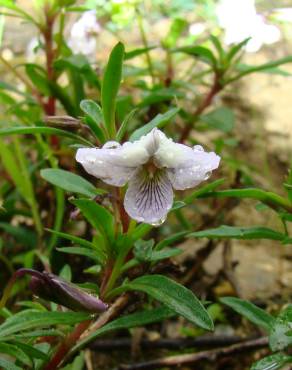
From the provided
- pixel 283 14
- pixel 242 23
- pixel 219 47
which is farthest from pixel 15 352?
pixel 283 14

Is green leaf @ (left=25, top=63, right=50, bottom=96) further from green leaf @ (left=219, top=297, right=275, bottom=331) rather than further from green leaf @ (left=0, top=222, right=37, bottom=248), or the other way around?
green leaf @ (left=219, top=297, right=275, bottom=331)

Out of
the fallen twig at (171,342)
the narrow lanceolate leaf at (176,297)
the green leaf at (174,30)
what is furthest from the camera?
the green leaf at (174,30)

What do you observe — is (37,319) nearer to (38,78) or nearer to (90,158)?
(90,158)

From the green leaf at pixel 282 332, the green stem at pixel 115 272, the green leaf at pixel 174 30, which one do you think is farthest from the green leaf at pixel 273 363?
the green leaf at pixel 174 30

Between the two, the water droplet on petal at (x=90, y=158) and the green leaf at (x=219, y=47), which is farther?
the green leaf at (x=219, y=47)

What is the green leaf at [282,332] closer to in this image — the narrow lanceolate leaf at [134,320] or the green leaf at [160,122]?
the narrow lanceolate leaf at [134,320]

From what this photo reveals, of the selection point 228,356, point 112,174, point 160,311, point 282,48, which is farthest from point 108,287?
point 282,48

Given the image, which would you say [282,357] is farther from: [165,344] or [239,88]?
[239,88]

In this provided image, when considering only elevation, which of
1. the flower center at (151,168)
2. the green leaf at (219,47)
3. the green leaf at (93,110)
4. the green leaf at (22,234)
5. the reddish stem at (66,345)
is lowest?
the green leaf at (22,234)
